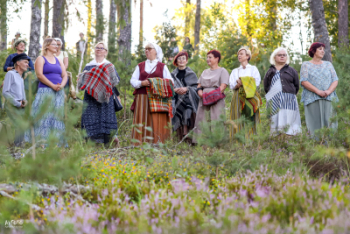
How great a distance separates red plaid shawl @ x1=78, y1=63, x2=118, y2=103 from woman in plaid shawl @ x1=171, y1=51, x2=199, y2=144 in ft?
4.03

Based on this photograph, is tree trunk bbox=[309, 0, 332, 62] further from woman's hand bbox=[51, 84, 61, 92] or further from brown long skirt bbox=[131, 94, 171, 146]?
woman's hand bbox=[51, 84, 61, 92]

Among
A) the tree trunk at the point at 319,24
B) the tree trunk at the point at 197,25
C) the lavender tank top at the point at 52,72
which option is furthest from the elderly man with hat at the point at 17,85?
the tree trunk at the point at 197,25

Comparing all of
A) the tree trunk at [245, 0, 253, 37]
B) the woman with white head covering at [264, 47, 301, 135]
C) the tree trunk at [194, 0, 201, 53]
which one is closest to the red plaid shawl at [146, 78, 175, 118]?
the woman with white head covering at [264, 47, 301, 135]

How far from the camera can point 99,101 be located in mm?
6293

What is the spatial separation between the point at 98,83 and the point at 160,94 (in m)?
1.01

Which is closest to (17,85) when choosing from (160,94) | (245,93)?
(160,94)

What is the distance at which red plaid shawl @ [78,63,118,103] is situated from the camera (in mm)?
6270

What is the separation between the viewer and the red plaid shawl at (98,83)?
6270mm

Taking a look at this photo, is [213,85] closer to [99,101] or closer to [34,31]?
[99,101]

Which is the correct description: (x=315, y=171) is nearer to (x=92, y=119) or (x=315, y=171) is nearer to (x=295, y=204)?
(x=295, y=204)

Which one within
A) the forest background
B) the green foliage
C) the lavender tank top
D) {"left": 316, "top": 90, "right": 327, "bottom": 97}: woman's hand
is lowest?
the forest background

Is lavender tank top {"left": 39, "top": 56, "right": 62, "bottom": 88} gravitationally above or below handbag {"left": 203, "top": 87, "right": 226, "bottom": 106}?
above

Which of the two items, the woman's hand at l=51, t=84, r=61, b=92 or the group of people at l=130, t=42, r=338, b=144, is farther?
the group of people at l=130, t=42, r=338, b=144

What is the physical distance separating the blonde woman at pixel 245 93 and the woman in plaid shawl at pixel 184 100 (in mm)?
730
